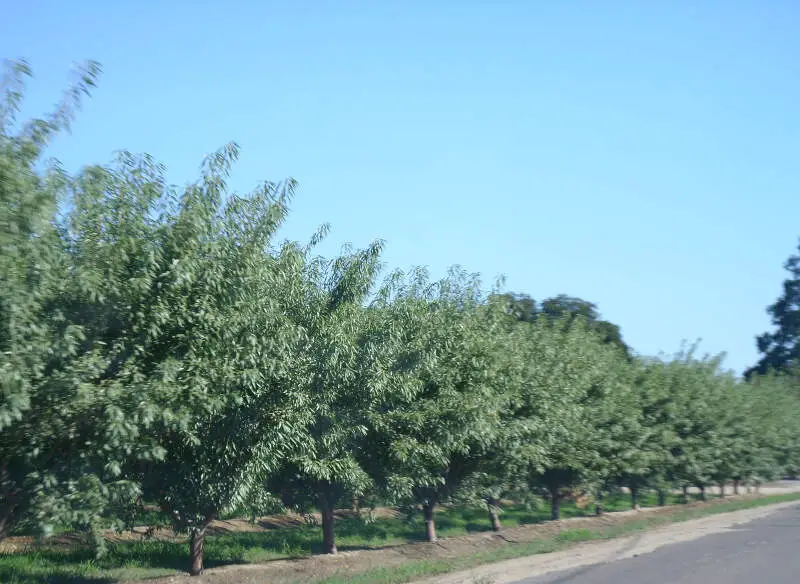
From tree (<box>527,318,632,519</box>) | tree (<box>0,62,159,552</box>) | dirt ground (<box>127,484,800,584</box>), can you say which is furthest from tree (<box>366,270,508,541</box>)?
tree (<box>0,62,159,552</box>)

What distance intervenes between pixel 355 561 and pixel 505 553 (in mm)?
3995

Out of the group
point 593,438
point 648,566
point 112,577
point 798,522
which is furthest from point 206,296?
point 798,522

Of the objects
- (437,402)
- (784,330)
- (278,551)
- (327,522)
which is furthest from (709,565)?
(784,330)

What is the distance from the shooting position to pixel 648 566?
15469 millimetres

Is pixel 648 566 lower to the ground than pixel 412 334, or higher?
lower

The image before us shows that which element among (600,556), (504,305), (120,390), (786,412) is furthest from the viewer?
(786,412)

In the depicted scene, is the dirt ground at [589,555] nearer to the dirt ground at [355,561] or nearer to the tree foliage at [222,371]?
the dirt ground at [355,561]

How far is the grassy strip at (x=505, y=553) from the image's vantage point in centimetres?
1476

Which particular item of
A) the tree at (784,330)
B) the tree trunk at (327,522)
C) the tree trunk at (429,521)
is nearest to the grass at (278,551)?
the tree trunk at (429,521)

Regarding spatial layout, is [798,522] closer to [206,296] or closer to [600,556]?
[600,556]

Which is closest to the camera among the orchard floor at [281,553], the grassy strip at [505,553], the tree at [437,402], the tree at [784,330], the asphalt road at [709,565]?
the asphalt road at [709,565]

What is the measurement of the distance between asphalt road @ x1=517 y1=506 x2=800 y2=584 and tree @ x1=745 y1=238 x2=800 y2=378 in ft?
254

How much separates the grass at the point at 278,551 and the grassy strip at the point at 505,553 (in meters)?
0.02

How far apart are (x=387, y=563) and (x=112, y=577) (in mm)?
5506
